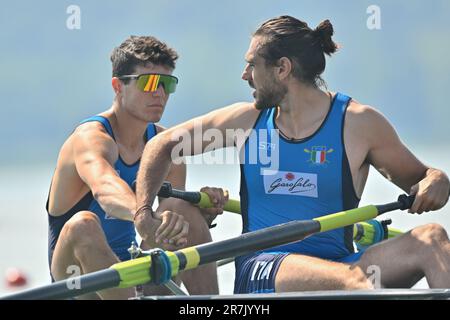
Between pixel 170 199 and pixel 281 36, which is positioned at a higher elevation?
pixel 281 36

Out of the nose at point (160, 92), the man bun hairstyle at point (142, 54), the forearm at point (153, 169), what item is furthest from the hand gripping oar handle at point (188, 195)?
the man bun hairstyle at point (142, 54)

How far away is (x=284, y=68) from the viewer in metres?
6.20

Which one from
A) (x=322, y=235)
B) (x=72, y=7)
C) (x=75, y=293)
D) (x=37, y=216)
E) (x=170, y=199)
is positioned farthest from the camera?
(x=37, y=216)

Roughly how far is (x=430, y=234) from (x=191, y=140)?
1578mm

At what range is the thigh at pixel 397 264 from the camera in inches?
211

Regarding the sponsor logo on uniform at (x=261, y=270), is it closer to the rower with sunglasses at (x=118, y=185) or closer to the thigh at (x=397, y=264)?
the rower with sunglasses at (x=118, y=185)

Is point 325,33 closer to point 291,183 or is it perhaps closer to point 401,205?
point 291,183

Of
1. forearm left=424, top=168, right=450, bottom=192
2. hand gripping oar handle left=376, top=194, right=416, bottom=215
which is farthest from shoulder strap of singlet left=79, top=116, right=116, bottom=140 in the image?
forearm left=424, top=168, right=450, bottom=192

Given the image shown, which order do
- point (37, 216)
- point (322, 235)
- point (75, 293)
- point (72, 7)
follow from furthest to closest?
point (37, 216), point (72, 7), point (322, 235), point (75, 293)

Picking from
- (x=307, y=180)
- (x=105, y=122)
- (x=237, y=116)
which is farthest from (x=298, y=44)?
(x=105, y=122)

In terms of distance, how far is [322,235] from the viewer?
6.02m
